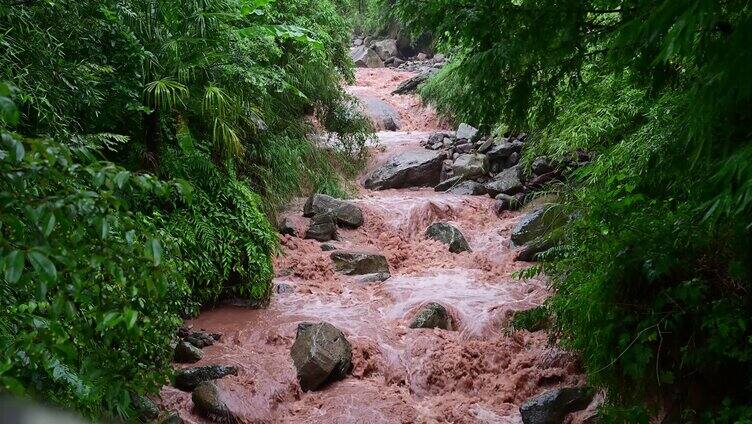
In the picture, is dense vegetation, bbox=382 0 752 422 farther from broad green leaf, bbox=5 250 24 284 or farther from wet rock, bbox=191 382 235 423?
wet rock, bbox=191 382 235 423

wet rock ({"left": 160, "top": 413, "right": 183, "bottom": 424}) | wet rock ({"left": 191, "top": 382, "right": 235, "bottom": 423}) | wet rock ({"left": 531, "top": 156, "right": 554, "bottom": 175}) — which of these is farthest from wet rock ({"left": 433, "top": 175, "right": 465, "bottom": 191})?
wet rock ({"left": 160, "top": 413, "right": 183, "bottom": 424})

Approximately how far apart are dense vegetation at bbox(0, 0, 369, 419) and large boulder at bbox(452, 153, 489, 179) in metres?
2.69

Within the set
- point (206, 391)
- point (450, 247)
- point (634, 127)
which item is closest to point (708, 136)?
point (634, 127)

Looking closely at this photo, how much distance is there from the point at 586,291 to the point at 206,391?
123 inches

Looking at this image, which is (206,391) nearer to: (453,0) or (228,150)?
(228,150)

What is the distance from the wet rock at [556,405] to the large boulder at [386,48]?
67.4ft

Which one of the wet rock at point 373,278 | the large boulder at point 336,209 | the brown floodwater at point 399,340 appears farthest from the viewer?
the large boulder at point 336,209

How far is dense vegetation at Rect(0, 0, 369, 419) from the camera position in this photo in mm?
1522

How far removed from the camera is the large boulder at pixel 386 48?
78.2 feet

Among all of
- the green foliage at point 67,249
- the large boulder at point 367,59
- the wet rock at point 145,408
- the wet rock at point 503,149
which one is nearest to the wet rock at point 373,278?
the wet rock at point 145,408

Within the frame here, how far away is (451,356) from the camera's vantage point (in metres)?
5.88

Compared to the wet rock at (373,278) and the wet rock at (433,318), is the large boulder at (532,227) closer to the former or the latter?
the wet rock at (373,278)

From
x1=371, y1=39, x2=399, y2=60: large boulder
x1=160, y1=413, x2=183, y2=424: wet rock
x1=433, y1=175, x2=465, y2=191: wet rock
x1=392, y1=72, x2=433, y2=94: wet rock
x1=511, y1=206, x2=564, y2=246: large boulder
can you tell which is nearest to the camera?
x1=160, y1=413, x2=183, y2=424: wet rock

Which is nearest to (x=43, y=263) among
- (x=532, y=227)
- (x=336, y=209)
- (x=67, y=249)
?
(x=67, y=249)
